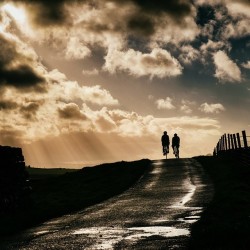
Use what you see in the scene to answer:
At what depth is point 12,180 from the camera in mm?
16391

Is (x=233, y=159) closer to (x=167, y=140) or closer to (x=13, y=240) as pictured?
(x=167, y=140)

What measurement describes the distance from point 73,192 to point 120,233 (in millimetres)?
12795

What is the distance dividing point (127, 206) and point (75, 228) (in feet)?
13.5

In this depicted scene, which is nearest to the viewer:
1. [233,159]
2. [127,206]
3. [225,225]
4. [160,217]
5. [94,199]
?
[225,225]

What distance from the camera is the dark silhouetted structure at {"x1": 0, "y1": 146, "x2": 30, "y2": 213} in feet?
50.9

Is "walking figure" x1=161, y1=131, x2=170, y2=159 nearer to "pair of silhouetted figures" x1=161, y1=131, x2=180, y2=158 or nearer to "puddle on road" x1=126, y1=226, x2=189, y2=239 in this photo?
"pair of silhouetted figures" x1=161, y1=131, x2=180, y2=158

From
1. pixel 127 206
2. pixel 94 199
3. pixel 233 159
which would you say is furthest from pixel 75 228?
pixel 233 159

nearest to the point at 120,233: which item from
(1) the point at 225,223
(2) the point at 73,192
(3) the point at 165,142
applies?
(1) the point at 225,223

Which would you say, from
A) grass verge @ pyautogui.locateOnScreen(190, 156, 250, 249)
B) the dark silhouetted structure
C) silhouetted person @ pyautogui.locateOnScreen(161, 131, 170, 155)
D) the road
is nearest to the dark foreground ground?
grass verge @ pyautogui.locateOnScreen(190, 156, 250, 249)

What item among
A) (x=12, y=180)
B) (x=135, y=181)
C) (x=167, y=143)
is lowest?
(x=135, y=181)

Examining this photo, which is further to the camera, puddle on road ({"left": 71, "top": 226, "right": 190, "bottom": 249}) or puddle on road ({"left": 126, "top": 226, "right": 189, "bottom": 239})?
puddle on road ({"left": 126, "top": 226, "right": 189, "bottom": 239})

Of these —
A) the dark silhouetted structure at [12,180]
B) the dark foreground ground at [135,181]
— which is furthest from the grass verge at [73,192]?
the dark silhouetted structure at [12,180]

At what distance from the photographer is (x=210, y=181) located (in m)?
21.3

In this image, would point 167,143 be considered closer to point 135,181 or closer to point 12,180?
point 135,181
